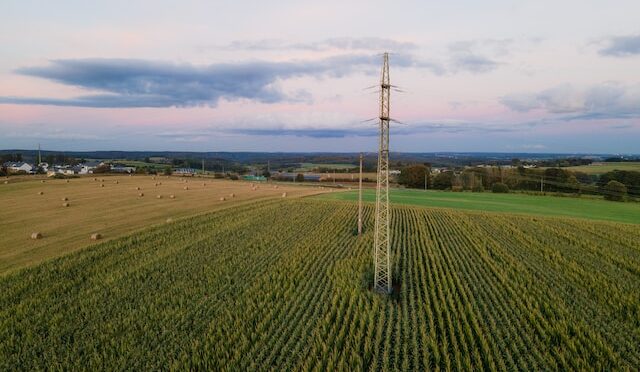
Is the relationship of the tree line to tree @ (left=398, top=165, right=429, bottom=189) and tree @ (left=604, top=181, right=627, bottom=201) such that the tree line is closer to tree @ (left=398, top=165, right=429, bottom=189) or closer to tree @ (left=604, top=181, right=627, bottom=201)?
tree @ (left=398, top=165, right=429, bottom=189)

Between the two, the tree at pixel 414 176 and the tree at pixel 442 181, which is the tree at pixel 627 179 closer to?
the tree at pixel 442 181

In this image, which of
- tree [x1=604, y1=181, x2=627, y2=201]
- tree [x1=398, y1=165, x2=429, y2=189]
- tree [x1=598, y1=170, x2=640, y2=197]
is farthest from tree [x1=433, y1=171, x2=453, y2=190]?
tree [x1=604, y1=181, x2=627, y2=201]

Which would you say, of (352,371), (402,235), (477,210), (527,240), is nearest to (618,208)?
(477,210)

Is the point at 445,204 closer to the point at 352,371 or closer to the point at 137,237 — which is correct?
the point at 137,237

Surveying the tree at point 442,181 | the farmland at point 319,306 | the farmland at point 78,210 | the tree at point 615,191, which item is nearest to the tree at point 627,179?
the tree at point 615,191

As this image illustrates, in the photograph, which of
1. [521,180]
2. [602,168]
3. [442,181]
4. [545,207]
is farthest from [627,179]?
[602,168]

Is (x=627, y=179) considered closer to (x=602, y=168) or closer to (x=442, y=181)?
(x=442, y=181)
